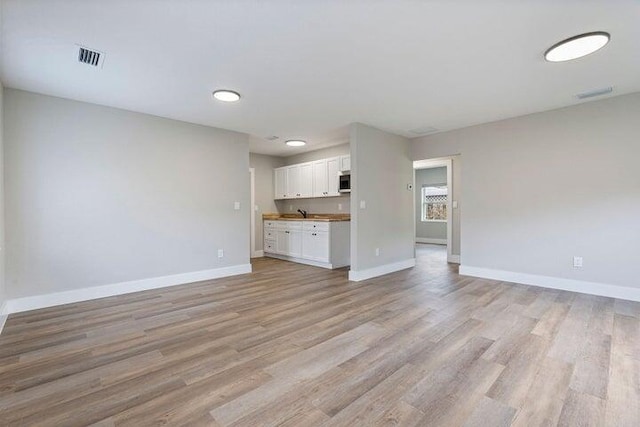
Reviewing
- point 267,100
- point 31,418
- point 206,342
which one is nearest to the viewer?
point 31,418

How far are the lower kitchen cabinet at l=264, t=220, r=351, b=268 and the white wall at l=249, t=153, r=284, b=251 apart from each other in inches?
21.5

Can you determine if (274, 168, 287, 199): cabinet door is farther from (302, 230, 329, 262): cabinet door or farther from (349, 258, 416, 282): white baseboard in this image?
(349, 258, 416, 282): white baseboard

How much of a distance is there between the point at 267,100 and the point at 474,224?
3774mm

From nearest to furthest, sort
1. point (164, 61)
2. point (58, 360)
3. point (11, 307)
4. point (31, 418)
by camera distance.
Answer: point (31, 418), point (58, 360), point (164, 61), point (11, 307)

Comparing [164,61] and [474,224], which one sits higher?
[164,61]

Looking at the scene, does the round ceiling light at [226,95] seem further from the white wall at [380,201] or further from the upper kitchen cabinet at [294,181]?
the upper kitchen cabinet at [294,181]

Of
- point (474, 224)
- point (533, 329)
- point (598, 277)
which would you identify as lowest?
point (533, 329)

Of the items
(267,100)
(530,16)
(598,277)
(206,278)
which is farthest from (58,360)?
(598,277)

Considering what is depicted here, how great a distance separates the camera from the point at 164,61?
262 cm

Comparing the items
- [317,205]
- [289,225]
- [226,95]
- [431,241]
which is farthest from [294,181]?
[431,241]

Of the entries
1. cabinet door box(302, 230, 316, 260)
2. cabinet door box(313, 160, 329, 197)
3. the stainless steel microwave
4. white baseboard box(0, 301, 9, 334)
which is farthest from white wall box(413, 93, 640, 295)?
white baseboard box(0, 301, 9, 334)

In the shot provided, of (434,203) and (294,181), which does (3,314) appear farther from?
(434,203)

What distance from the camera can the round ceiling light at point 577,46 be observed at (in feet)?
7.42

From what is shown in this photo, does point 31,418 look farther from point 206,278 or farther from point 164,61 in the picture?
point 206,278
